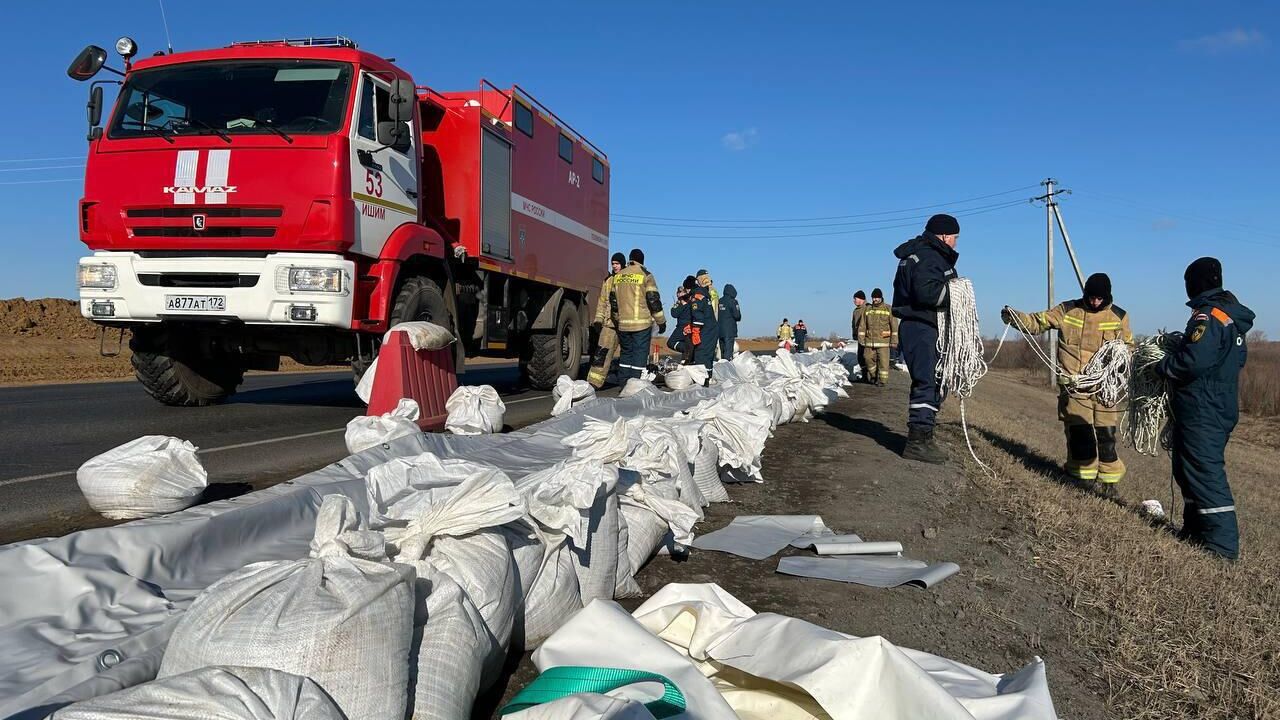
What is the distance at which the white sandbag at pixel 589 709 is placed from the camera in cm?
162

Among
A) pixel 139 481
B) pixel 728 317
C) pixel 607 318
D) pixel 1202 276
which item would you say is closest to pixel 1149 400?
pixel 1202 276

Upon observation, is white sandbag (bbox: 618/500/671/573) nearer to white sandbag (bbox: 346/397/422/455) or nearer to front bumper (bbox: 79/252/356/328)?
white sandbag (bbox: 346/397/422/455)

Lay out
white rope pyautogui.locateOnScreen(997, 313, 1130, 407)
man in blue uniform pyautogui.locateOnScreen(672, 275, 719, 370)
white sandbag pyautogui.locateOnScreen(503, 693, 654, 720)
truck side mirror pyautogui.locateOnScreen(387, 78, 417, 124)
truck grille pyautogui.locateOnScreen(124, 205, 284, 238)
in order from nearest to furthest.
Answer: white sandbag pyautogui.locateOnScreen(503, 693, 654, 720), white rope pyautogui.locateOnScreen(997, 313, 1130, 407), truck grille pyautogui.locateOnScreen(124, 205, 284, 238), truck side mirror pyautogui.locateOnScreen(387, 78, 417, 124), man in blue uniform pyautogui.locateOnScreen(672, 275, 719, 370)

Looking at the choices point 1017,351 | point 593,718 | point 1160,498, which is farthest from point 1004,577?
point 1017,351

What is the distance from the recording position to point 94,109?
7023 mm

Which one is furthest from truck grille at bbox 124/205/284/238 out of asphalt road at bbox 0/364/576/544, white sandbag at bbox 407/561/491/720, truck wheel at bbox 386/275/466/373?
white sandbag at bbox 407/561/491/720

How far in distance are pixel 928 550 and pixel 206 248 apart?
5603mm

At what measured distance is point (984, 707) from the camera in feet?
6.24

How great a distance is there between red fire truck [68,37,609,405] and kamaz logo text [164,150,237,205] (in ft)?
0.04

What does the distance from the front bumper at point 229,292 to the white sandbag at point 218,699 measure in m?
5.24

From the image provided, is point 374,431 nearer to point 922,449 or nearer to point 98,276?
point 98,276

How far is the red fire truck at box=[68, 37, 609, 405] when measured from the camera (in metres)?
6.47

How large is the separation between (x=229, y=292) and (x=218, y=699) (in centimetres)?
571

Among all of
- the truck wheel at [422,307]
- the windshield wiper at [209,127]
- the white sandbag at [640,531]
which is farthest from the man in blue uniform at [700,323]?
the white sandbag at [640,531]
